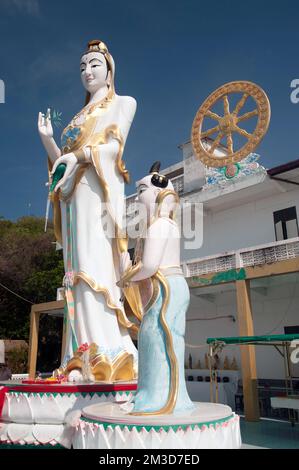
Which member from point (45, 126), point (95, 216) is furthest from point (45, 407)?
point (45, 126)

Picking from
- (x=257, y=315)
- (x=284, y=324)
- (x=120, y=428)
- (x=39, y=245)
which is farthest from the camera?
(x=39, y=245)

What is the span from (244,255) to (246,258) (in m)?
0.10

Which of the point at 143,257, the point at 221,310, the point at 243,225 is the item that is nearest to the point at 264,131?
the point at 243,225

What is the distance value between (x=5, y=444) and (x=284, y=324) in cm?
966

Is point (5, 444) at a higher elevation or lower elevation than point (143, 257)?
lower

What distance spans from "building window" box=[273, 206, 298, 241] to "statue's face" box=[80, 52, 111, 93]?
7.81 m

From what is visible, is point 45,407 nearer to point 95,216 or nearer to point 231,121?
point 95,216

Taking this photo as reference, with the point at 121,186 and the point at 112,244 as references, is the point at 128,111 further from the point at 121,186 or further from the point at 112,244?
the point at 112,244

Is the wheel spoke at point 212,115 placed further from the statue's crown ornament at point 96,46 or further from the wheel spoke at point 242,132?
the statue's crown ornament at point 96,46

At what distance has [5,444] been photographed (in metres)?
5.49

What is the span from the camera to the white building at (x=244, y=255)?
11.1 metres

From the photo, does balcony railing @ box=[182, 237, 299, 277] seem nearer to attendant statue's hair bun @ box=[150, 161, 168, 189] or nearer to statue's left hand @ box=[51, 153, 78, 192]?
statue's left hand @ box=[51, 153, 78, 192]

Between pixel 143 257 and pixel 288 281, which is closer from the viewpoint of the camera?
pixel 143 257

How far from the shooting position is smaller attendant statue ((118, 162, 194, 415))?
3.87 m
